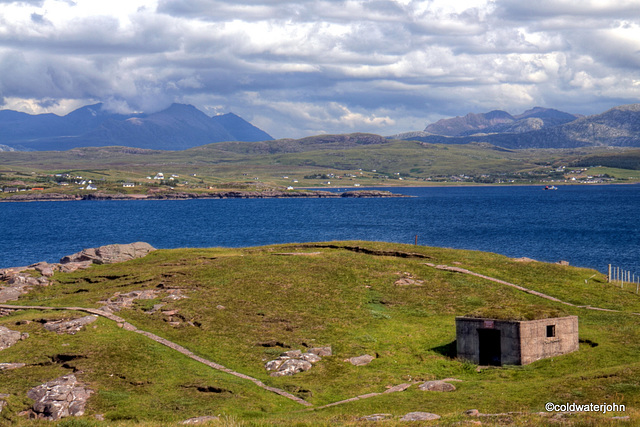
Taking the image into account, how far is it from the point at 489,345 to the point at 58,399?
2630 cm

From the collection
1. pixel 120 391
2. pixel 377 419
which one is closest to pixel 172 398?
pixel 120 391

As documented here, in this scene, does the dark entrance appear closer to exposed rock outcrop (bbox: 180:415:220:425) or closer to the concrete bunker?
the concrete bunker

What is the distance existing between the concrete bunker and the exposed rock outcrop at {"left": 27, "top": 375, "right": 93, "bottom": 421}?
2234 cm

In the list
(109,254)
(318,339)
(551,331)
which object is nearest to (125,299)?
(318,339)

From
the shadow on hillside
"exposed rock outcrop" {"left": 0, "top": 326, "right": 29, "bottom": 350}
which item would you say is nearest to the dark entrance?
Result: the shadow on hillside

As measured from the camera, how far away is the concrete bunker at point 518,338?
37500 mm

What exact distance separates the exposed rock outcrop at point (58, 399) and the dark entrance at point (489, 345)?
77.6ft

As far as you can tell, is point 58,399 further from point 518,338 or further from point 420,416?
point 518,338

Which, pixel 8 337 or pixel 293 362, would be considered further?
pixel 8 337

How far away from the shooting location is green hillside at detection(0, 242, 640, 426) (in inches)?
1171

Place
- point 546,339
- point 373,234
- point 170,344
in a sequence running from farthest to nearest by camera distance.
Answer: point 373,234 < point 170,344 < point 546,339

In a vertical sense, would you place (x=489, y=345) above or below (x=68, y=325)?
below

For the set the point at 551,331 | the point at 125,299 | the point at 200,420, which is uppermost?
the point at 125,299

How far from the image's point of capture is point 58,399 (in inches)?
1204
